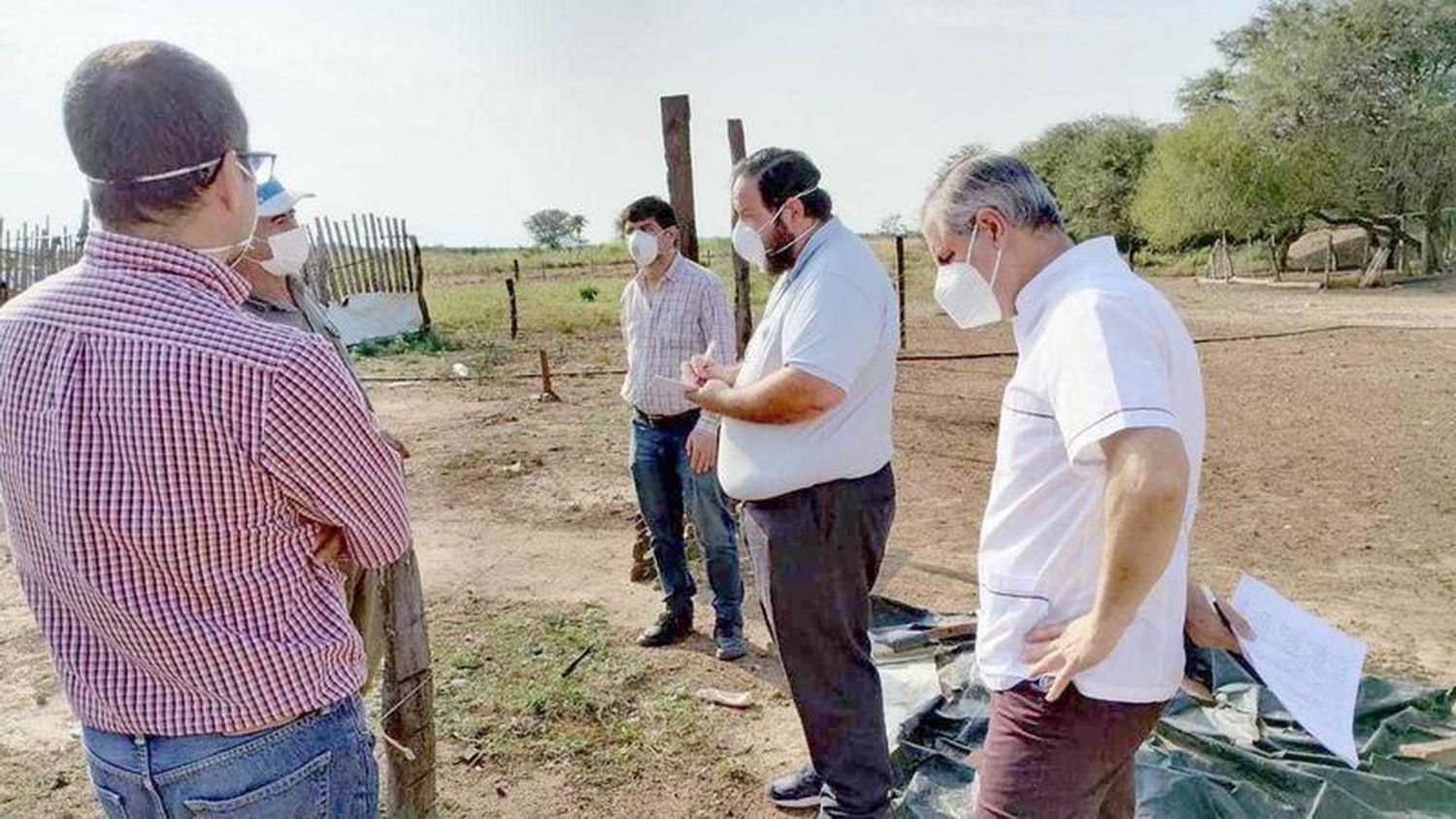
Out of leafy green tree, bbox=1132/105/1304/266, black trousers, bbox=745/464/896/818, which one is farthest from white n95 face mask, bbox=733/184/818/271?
leafy green tree, bbox=1132/105/1304/266

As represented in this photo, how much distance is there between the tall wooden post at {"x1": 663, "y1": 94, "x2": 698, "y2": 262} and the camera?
5.27 meters

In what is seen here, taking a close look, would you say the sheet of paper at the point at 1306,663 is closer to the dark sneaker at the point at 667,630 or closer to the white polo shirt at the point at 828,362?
the white polo shirt at the point at 828,362

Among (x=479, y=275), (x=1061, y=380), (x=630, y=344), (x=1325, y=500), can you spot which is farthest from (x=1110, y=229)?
(x=1061, y=380)

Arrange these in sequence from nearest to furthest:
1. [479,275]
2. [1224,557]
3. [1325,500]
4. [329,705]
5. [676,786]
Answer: [329,705], [676,786], [1224,557], [1325,500], [479,275]

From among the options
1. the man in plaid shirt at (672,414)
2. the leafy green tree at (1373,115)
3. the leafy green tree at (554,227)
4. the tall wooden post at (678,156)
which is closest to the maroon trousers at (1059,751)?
the man in plaid shirt at (672,414)

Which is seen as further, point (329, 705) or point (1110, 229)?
point (1110, 229)

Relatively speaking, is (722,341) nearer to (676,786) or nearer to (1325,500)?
(676,786)

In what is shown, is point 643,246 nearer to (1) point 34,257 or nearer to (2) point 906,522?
(2) point 906,522

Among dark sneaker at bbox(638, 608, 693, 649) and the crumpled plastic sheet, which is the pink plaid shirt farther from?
dark sneaker at bbox(638, 608, 693, 649)

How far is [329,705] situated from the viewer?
1522mm

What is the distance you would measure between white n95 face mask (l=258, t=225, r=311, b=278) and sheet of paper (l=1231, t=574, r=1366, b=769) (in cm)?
227

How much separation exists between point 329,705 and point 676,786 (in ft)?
7.23

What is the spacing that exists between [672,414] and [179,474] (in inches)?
119

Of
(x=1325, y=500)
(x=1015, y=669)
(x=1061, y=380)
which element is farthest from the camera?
(x=1325, y=500)
